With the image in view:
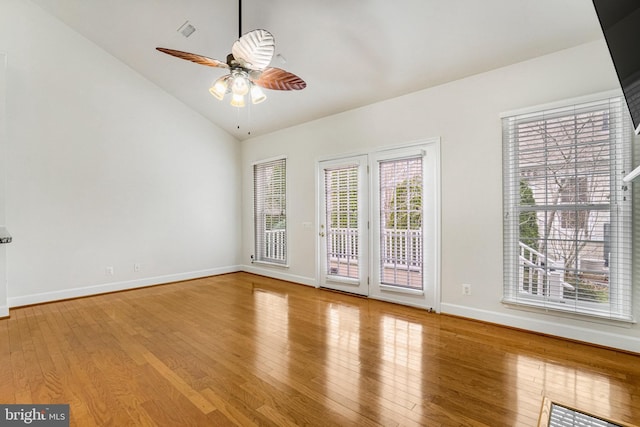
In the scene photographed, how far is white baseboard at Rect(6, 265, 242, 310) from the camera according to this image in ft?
13.5

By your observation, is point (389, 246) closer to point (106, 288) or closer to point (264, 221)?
point (264, 221)

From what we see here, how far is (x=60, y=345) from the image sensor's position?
2.87 metres

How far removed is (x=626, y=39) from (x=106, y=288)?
618 centimetres

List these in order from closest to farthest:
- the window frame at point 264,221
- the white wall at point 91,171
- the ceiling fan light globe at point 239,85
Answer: the ceiling fan light globe at point 239,85, the white wall at point 91,171, the window frame at point 264,221

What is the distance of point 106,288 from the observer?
4773 mm

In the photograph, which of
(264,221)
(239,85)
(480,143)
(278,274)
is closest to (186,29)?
(239,85)

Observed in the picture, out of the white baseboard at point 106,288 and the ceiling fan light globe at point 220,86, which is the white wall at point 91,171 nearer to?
the white baseboard at point 106,288

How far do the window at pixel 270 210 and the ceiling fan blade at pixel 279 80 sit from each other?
8.94 feet

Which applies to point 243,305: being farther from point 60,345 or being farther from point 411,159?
point 411,159

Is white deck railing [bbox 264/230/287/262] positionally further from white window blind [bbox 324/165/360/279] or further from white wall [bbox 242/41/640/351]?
white wall [bbox 242/41/640/351]

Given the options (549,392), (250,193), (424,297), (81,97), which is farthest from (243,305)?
(81,97)

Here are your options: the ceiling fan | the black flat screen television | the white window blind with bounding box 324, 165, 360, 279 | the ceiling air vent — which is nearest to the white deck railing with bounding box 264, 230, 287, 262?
the white window blind with bounding box 324, 165, 360, 279

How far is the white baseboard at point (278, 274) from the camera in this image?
527 cm

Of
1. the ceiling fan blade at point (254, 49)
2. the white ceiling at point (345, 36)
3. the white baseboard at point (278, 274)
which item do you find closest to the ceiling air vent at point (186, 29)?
the white ceiling at point (345, 36)
